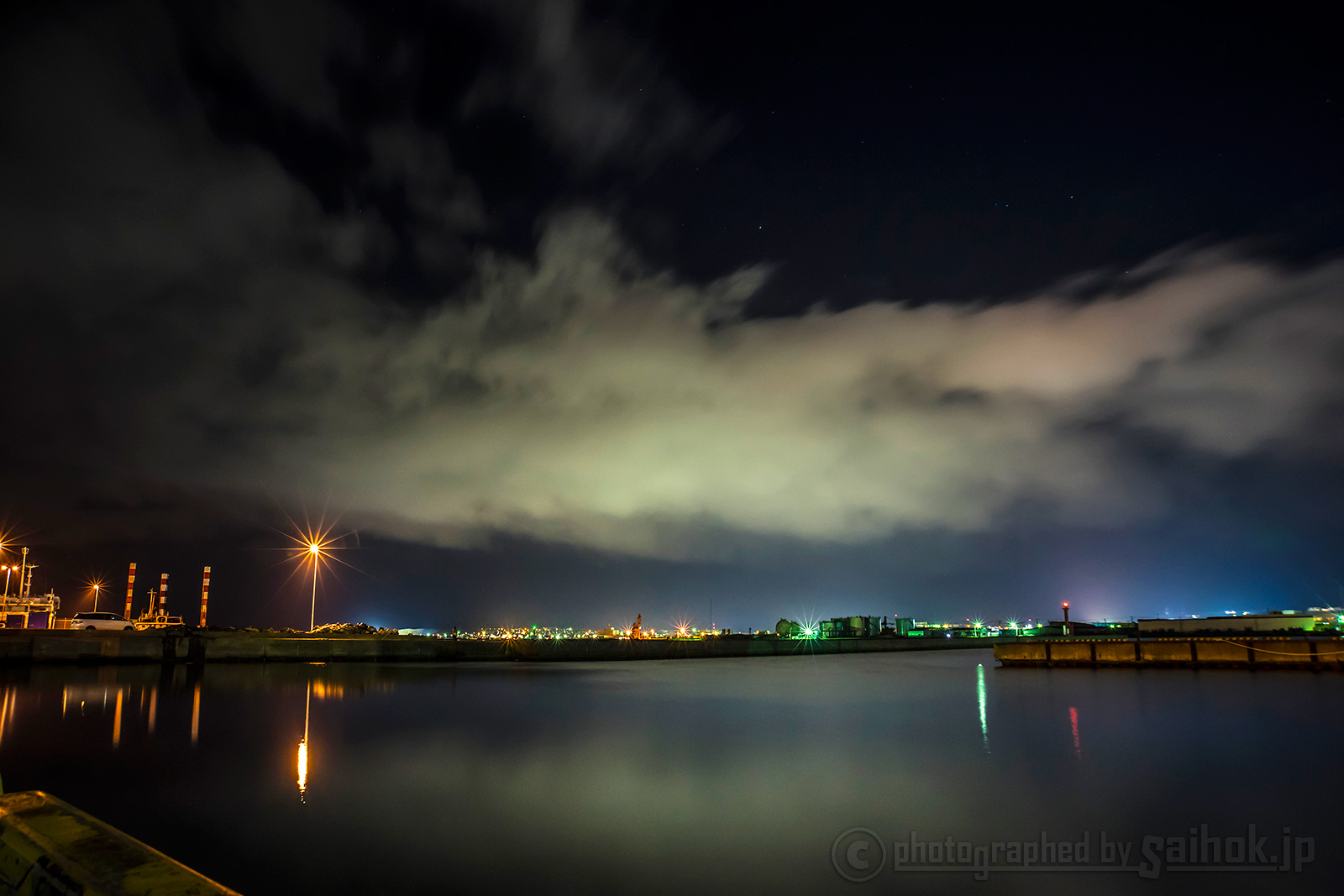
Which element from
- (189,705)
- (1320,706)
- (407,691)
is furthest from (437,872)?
(1320,706)

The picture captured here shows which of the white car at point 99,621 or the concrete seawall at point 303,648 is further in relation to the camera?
the white car at point 99,621

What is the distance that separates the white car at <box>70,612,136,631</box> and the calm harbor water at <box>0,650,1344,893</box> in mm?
26824

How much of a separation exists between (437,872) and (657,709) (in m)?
19.4

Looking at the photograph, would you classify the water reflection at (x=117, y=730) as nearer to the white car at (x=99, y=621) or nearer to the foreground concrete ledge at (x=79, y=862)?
the foreground concrete ledge at (x=79, y=862)

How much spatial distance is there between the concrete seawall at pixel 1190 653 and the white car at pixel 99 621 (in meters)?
65.6

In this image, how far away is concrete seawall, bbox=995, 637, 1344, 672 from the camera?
1427 inches

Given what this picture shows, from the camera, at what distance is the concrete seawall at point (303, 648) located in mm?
41969

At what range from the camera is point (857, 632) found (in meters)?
116

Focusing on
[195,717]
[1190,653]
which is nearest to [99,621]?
[195,717]

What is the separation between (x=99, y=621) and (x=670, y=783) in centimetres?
5814

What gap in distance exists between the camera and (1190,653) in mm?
40500

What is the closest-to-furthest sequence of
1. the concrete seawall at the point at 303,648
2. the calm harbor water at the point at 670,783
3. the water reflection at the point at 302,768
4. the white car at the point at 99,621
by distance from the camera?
the calm harbor water at the point at 670,783 < the water reflection at the point at 302,768 < the concrete seawall at the point at 303,648 < the white car at the point at 99,621

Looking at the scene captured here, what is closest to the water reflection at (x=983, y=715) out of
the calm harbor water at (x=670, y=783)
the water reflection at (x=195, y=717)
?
the calm harbor water at (x=670, y=783)

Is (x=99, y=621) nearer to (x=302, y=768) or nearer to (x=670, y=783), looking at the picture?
(x=302, y=768)
